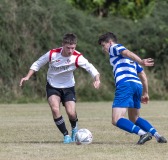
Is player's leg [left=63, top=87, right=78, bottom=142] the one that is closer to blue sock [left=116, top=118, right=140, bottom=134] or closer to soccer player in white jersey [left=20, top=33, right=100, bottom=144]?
soccer player in white jersey [left=20, top=33, right=100, bottom=144]

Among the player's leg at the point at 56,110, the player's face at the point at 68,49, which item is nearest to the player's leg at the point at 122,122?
the player's leg at the point at 56,110

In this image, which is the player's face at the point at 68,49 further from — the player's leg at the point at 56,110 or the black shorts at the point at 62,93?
the player's leg at the point at 56,110

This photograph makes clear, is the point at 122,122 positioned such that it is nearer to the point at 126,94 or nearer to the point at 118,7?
the point at 126,94

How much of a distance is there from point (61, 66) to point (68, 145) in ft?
4.36

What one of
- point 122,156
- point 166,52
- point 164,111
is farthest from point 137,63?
point 166,52

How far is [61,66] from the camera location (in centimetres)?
1115

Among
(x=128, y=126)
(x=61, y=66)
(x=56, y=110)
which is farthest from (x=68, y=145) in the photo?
(x=61, y=66)

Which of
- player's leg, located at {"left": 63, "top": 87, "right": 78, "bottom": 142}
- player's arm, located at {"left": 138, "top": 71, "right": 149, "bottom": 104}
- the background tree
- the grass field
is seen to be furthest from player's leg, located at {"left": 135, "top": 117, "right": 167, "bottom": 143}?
the background tree

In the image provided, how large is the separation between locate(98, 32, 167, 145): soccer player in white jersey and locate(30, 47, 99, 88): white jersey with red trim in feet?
1.89

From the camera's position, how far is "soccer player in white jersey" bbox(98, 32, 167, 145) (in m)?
10.4

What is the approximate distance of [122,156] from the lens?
897 cm

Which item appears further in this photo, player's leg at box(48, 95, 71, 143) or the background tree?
the background tree

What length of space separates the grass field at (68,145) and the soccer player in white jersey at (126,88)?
0.72 feet

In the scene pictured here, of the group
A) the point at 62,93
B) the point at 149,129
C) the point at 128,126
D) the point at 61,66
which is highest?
the point at 61,66
